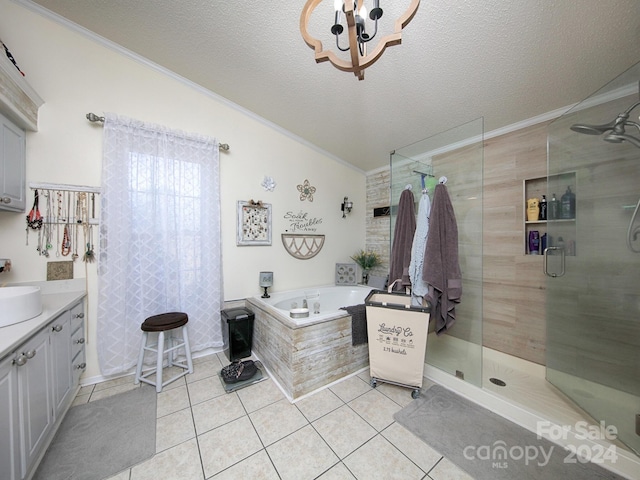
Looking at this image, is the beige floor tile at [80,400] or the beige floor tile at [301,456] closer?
the beige floor tile at [301,456]

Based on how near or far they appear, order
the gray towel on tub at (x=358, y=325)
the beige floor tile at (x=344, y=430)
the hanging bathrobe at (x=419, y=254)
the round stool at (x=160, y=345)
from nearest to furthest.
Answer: the beige floor tile at (x=344, y=430) → the round stool at (x=160, y=345) → the hanging bathrobe at (x=419, y=254) → the gray towel on tub at (x=358, y=325)

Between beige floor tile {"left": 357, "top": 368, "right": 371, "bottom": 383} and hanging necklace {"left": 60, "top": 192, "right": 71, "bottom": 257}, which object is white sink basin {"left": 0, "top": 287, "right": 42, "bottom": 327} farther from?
beige floor tile {"left": 357, "top": 368, "right": 371, "bottom": 383}

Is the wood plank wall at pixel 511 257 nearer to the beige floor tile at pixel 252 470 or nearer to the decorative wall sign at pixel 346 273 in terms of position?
the decorative wall sign at pixel 346 273

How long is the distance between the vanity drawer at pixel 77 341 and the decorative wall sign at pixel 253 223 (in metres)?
1.41

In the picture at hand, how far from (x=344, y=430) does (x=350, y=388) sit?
417 millimetres

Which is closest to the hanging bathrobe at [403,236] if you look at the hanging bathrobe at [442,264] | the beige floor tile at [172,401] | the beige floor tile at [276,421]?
the hanging bathrobe at [442,264]

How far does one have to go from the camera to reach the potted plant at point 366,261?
11.2ft

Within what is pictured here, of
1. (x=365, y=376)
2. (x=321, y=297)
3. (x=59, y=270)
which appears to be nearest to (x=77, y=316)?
(x=59, y=270)

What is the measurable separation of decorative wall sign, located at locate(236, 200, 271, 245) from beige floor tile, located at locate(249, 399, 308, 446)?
161 centimetres

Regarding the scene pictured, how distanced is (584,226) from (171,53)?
373cm

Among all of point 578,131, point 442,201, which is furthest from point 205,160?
point 578,131

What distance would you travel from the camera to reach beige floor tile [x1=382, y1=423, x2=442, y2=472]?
4.09ft

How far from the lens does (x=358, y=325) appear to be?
2.07m

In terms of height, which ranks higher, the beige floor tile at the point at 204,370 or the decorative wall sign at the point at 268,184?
the decorative wall sign at the point at 268,184
